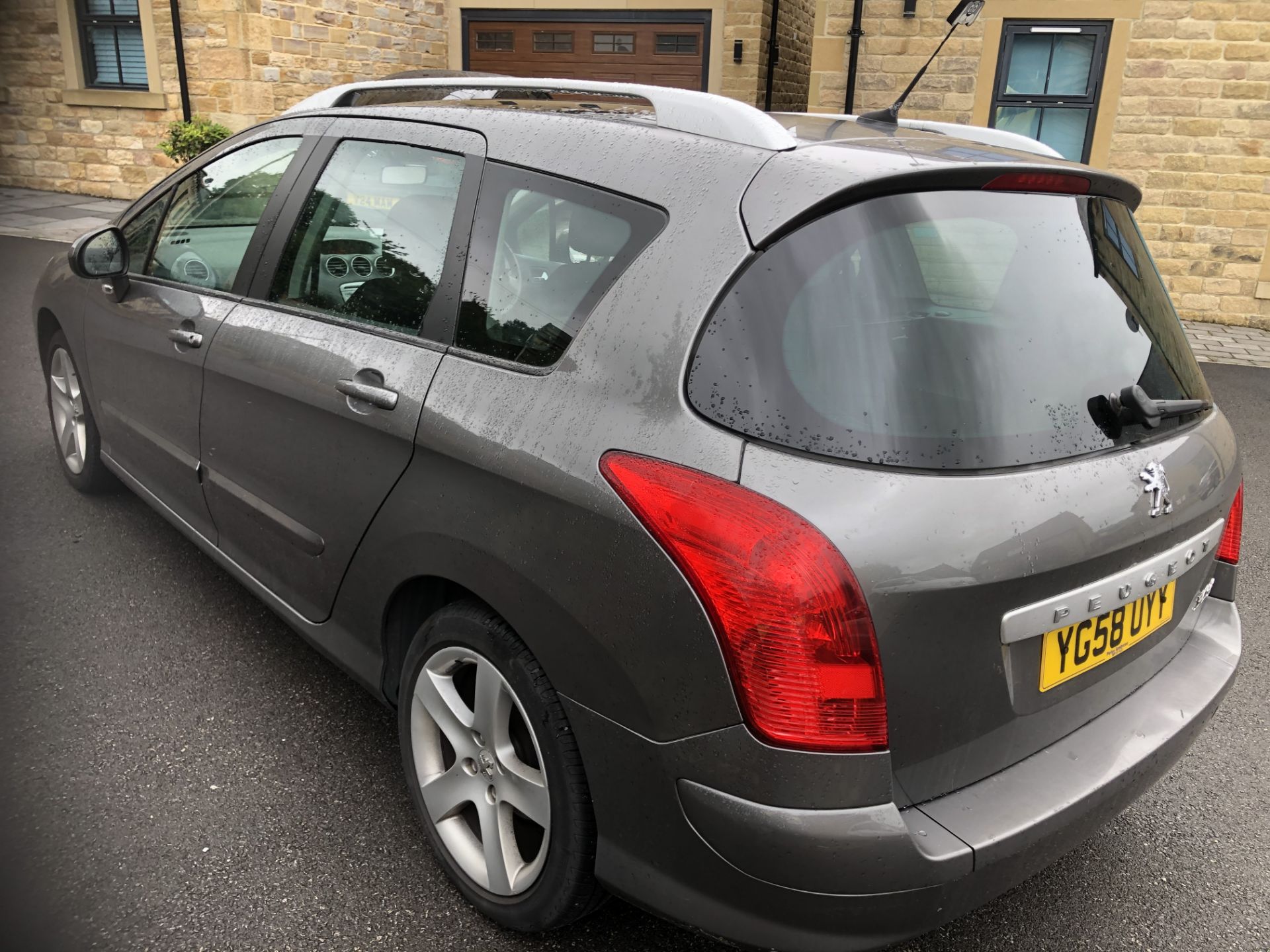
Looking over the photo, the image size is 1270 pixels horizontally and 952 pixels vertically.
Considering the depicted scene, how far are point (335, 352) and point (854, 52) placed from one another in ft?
31.3

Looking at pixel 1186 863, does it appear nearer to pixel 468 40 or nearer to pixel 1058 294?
pixel 1058 294

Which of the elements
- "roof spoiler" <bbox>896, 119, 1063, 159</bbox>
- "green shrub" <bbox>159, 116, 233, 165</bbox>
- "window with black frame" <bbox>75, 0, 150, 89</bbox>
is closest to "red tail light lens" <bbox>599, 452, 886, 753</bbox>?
"roof spoiler" <bbox>896, 119, 1063, 159</bbox>

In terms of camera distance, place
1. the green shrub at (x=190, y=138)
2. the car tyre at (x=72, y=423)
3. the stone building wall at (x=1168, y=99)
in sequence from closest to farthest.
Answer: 1. the car tyre at (x=72, y=423)
2. the stone building wall at (x=1168, y=99)
3. the green shrub at (x=190, y=138)

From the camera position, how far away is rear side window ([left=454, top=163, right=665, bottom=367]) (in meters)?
1.95

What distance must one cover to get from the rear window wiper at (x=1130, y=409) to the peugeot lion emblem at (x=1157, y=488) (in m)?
0.09

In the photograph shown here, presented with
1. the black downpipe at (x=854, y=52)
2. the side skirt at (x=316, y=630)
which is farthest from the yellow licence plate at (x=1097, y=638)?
the black downpipe at (x=854, y=52)

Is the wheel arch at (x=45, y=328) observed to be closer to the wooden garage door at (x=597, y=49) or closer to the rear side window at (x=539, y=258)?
the rear side window at (x=539, y=258)

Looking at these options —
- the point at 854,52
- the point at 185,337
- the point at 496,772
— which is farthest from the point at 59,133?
the point at 496,772

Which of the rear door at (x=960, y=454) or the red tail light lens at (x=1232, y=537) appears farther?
the red tail light lens at (x=1232, y=537)

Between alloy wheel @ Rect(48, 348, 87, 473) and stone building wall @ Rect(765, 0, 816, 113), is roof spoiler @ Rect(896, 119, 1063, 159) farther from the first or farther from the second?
stone building wall @ Rect(765, 0, 816, 113)

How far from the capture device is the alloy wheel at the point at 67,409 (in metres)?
4.21

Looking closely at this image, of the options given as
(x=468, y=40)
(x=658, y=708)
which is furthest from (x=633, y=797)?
(x=468, y=40)

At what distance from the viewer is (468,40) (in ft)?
51.3

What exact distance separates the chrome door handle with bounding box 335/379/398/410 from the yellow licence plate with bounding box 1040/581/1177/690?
1.43 metres
